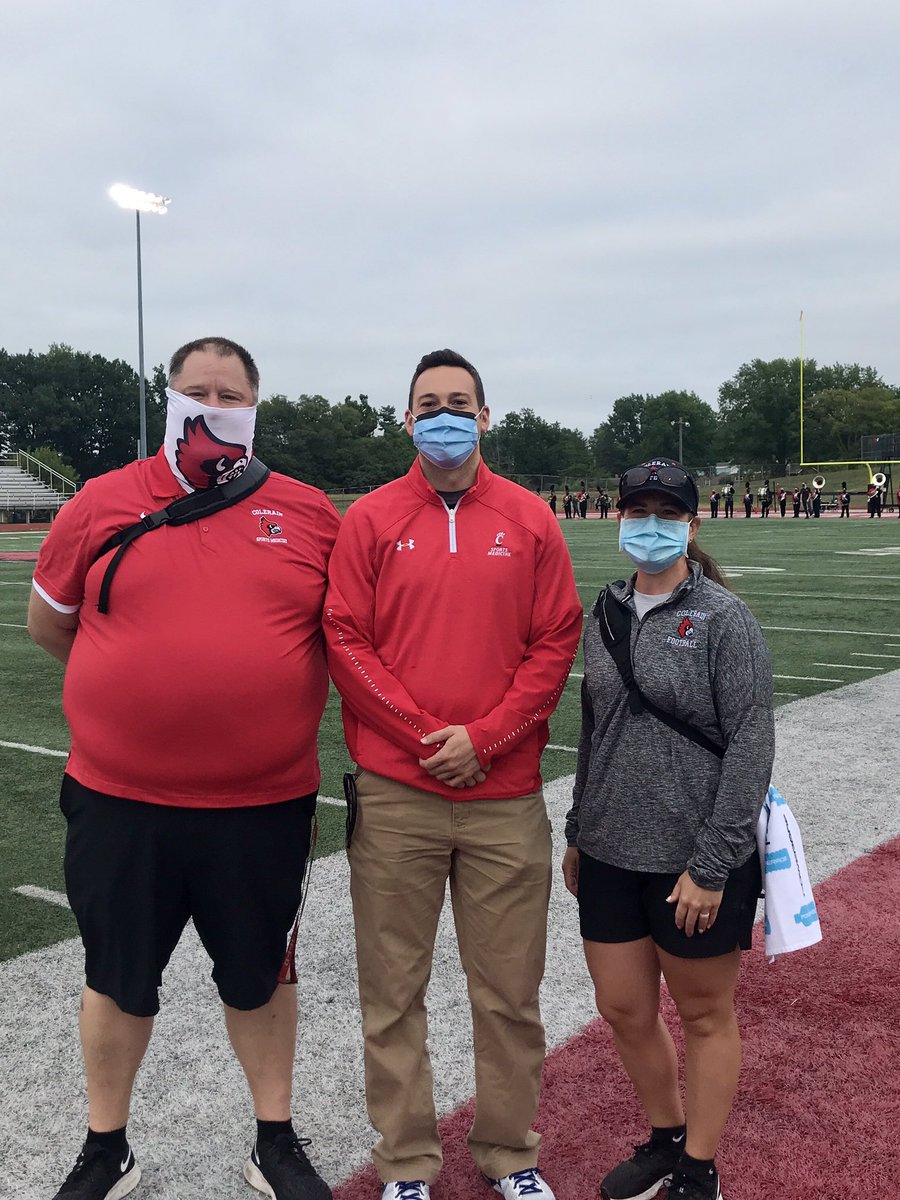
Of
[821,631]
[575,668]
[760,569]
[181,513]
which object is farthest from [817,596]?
[181,513]

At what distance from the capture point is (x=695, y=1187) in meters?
2.53

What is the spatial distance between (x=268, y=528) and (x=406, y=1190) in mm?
1615

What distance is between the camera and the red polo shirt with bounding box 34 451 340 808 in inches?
99.3

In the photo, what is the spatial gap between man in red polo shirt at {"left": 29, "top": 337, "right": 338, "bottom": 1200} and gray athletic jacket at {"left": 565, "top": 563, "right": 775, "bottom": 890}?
28.9 inches

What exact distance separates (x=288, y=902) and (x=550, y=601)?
1.00 meters

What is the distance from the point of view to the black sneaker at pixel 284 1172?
2576 millimetres

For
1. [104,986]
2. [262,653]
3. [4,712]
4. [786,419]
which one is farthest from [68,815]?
[786,419]

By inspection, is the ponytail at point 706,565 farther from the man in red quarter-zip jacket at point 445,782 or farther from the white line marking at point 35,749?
the white line marking at point 35,749

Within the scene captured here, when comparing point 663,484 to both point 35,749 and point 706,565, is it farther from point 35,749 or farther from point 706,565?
point 35,749

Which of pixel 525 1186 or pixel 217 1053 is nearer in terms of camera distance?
pixel 525 1186

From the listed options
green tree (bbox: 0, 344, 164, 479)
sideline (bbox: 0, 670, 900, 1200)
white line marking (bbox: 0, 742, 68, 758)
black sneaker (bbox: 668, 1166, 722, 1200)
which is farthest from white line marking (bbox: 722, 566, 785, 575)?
green tree (bbox: 0, 344, 164, 479)

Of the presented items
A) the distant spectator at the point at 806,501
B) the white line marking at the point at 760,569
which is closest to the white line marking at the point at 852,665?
the white line marking at the point at 760,569

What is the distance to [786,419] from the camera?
343 feet

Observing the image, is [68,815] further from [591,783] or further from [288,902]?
[591,783]
